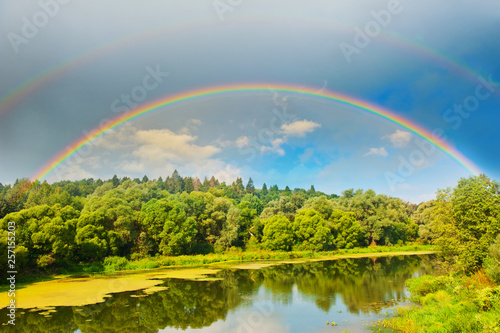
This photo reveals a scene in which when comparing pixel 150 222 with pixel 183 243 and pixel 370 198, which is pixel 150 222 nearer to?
pixel 183 243

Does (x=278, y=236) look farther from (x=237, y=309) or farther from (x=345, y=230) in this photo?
(x=237, y=309)

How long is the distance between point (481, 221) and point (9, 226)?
117 ft

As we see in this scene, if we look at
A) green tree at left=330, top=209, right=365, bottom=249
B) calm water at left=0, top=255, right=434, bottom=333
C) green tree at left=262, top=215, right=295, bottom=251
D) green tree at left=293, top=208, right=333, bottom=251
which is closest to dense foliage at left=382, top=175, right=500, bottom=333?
calm water at left=0, top=255, right=434, bottom=333

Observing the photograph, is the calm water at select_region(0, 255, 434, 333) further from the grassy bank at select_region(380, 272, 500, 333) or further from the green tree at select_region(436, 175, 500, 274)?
the green tree at select_region(436, 175, 500, 274)

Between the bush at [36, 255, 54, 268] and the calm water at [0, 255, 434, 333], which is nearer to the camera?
the calm water at [0, 255, 434, 333]

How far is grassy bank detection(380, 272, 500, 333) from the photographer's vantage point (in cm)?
1092

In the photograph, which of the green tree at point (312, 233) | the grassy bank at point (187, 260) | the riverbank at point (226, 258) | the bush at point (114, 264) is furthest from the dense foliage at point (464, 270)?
the green tree at point (312, 233)

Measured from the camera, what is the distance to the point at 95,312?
17.0 m

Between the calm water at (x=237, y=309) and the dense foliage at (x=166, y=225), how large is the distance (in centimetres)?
1179

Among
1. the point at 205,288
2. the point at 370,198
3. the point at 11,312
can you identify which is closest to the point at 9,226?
the point at 11,312

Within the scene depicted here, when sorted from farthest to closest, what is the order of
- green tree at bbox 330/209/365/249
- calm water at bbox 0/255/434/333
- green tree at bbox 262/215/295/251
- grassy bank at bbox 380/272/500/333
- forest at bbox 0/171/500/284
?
green tree at bbox 330/209/365/249 < green tree at bbox 262/215/295/251 < forest at bbox 0/171/500/284 < calm water at bbox 0/255/434/333 < grassy bank at bbox 380/272/500/333

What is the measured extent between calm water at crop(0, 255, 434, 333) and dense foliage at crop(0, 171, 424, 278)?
1179 cm

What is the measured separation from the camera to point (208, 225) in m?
55.0

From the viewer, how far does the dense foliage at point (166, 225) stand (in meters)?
29.2
